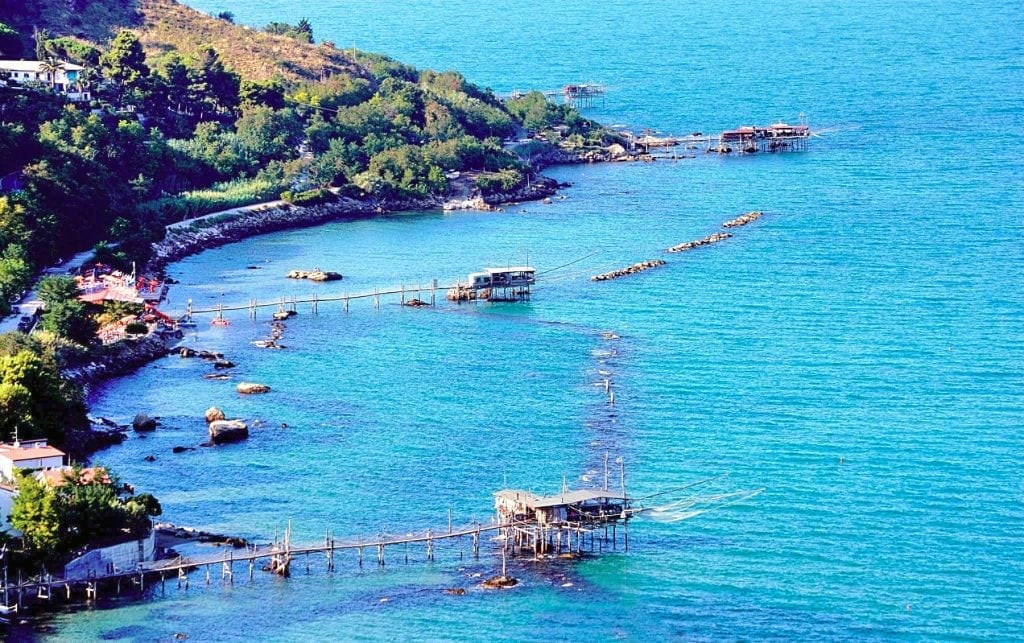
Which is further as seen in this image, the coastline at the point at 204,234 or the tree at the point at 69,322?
the tree at the point at 69,322

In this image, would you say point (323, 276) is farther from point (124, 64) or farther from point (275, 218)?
point (124, 64)

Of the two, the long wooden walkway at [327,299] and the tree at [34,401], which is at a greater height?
the long wooden walkway at [327,299]

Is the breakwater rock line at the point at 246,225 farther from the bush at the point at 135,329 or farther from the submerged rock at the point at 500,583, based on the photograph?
the submerged rock at the point at 500,583

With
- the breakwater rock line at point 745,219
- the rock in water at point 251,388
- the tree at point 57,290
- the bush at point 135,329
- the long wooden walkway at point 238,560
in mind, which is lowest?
the long wooden walkway at point 238,560

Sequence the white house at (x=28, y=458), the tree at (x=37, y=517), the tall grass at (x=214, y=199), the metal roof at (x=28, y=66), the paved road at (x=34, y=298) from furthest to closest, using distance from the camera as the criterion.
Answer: the metal roof at (x=28, y=66) < the tall grass at (x=214, y=199) < the paved road at (x=34, y=298) < the white house at (x=28, y=458) < the tree at (x=37, y=517)

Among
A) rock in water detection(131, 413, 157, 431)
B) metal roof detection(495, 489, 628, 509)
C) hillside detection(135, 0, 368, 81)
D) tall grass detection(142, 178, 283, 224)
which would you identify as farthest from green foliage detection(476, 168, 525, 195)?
metal roof detection(495, 489, 628, 509)

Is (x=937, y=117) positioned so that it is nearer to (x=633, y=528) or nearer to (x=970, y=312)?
(x=970, y=312)

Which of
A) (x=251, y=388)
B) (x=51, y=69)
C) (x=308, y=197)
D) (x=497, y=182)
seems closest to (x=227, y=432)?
(x=251, y=388)

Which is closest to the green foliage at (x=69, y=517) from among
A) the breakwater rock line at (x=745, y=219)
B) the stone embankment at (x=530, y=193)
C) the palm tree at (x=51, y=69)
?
the breakwater rock line at (x=745, y=219)

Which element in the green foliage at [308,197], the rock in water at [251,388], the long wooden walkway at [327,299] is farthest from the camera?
the green foliage at [308,197]
